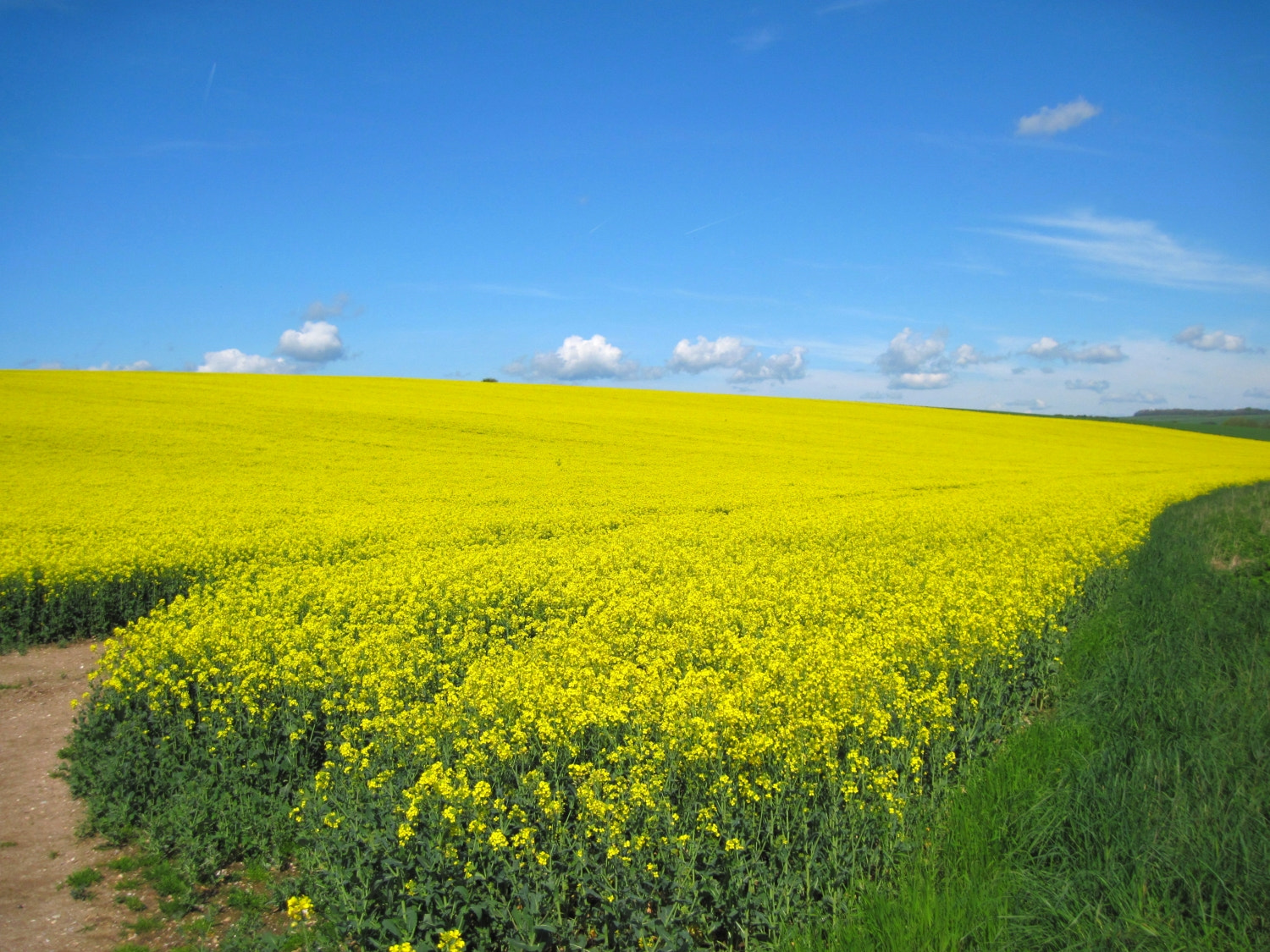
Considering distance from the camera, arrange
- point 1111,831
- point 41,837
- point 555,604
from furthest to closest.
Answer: point 555,604
point 41,837
point 1111,831

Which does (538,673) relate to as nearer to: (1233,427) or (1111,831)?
(1111,831)

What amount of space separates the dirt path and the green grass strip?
4.05 metres

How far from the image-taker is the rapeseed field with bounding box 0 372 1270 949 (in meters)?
3.92

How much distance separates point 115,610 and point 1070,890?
11315 mm

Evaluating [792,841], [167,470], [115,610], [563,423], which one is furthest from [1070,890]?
[563,423]

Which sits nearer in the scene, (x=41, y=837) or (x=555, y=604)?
(x=41, y=837)

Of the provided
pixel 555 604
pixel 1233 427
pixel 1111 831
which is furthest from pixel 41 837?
pixel 1233 427

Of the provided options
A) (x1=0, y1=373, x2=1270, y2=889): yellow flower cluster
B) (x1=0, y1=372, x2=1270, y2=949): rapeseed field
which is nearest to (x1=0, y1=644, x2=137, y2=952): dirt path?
(x1=0, y1=372, x2=1270, y2=949): rapeseed field

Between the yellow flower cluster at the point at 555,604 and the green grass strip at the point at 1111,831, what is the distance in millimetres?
491

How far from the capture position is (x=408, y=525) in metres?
14.0

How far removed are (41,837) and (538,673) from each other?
142 inches

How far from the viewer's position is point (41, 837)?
217 inches

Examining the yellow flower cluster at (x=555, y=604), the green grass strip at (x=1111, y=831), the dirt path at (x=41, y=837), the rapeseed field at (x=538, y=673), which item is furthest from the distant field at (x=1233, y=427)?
the dirt path at (x=41, y=837)

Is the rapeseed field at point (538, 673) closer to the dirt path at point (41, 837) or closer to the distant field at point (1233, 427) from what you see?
the dirt path at point (41, 837)
